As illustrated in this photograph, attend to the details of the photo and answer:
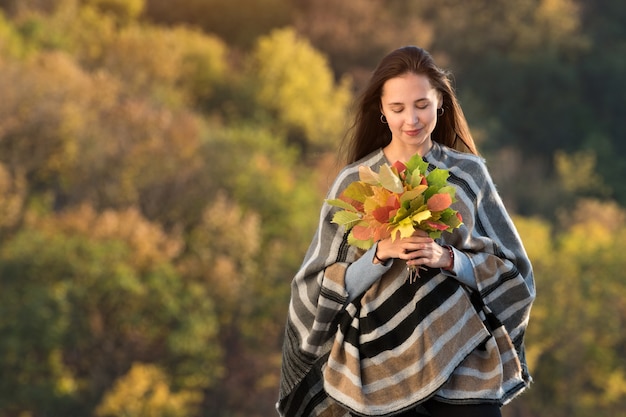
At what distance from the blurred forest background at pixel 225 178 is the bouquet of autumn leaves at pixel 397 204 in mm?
29425

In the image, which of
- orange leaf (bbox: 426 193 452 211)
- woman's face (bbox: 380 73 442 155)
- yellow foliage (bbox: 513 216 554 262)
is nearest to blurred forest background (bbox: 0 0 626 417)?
yellow foliage (bbox: 513 216 554 262)

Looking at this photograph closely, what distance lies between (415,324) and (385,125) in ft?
2.30

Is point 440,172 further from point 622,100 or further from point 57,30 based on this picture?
point 622,100

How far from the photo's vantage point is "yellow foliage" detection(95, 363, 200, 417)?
108 feet

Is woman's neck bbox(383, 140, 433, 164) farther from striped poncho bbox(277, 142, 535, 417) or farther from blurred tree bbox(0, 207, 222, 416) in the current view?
blurred tree bbox(0, 207, 222, 416)

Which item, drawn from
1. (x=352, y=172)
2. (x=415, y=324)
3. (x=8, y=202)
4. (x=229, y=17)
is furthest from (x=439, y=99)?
(x=229, y=17)

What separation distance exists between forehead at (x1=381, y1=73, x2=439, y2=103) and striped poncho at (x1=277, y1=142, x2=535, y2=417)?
22 cm

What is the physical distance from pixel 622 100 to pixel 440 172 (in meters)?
61.7

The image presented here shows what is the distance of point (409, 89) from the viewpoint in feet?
14.2

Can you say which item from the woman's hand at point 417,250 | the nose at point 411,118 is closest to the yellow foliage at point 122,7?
the nose at point 411,118

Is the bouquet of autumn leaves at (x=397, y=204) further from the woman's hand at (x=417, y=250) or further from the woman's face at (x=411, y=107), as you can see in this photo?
the woman's face at (x=411, y=107)

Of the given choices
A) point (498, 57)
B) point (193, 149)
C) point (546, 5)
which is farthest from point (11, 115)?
point (546, 5)

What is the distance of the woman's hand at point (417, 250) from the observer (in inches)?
160

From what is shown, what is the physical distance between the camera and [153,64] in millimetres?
54312
